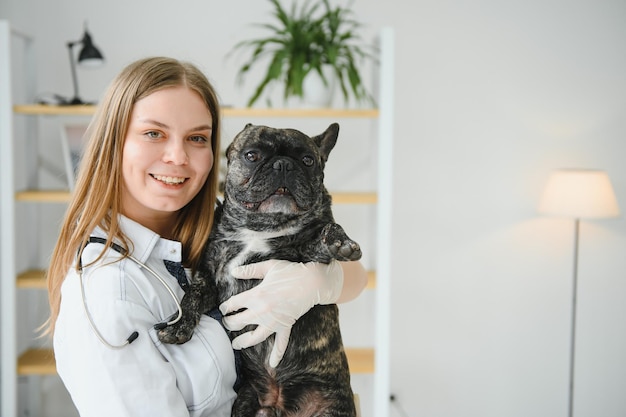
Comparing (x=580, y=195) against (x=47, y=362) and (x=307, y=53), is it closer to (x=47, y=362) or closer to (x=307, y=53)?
(x=307, y=53)

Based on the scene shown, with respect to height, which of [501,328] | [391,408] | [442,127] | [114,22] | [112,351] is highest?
[114,22]

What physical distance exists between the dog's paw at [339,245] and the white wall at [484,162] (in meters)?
2.32

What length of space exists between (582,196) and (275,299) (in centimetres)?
252

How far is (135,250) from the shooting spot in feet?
4.08

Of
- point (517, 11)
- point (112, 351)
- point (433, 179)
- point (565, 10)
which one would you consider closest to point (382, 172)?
point (433, 179)

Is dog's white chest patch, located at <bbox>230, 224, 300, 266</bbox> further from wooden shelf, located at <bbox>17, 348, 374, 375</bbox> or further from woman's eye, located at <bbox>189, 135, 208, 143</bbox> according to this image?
wooden shelf, located at <bbox>17, 348, 374, 375</bbox>

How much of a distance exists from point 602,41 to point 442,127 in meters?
1.14

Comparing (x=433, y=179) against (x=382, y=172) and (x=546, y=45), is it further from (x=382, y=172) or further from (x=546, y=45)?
(x=546, y=45)

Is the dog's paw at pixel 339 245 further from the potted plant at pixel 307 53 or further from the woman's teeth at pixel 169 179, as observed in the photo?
the potted plant at pixel 307 53

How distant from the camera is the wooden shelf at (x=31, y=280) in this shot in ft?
9.73

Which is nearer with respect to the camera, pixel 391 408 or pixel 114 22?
pixel 114 22

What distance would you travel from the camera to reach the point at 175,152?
1235 millimetres

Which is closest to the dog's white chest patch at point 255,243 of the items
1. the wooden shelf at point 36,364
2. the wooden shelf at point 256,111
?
the wooden shelf at point 256,111

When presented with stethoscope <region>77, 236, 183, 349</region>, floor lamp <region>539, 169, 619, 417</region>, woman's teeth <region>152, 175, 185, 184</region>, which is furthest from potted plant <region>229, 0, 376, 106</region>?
stethoscope <region>77, 236, 183, 349</region>
